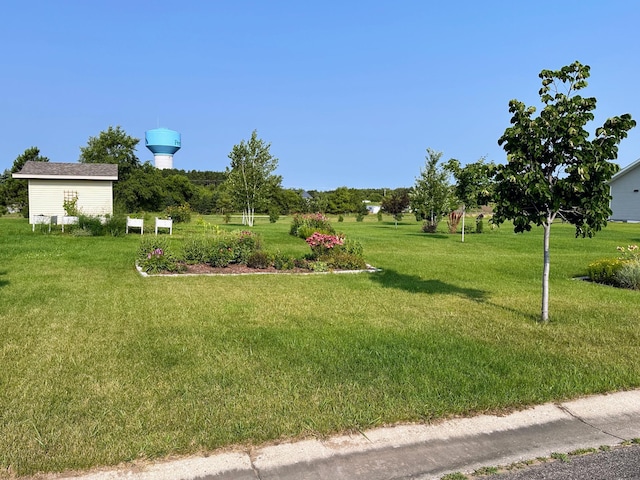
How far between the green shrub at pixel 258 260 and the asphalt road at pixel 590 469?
9009 mm

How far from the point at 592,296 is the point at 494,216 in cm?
341

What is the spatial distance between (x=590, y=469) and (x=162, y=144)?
97.7 meters

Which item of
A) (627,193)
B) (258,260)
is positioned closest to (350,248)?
(258,260)

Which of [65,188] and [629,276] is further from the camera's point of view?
[65,188]

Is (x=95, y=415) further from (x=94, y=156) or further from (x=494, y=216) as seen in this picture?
(x=94, y=156)

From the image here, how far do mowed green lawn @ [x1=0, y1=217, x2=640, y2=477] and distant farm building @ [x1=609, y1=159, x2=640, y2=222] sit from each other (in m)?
39.3

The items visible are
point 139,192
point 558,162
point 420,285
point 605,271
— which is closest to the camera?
point 558,162

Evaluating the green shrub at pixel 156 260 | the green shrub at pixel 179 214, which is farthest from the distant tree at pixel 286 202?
the green shrub at pixel 156 260

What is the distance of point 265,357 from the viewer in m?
4.83

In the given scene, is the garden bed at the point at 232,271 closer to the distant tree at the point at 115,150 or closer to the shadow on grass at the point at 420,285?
the shadow on grass at the point at 420,285

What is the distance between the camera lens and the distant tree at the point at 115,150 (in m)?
51.4

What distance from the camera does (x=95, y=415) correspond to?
3.45 metres

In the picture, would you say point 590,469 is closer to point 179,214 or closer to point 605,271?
point 605,271

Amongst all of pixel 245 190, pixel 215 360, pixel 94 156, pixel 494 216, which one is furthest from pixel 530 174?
pixel 94 156
